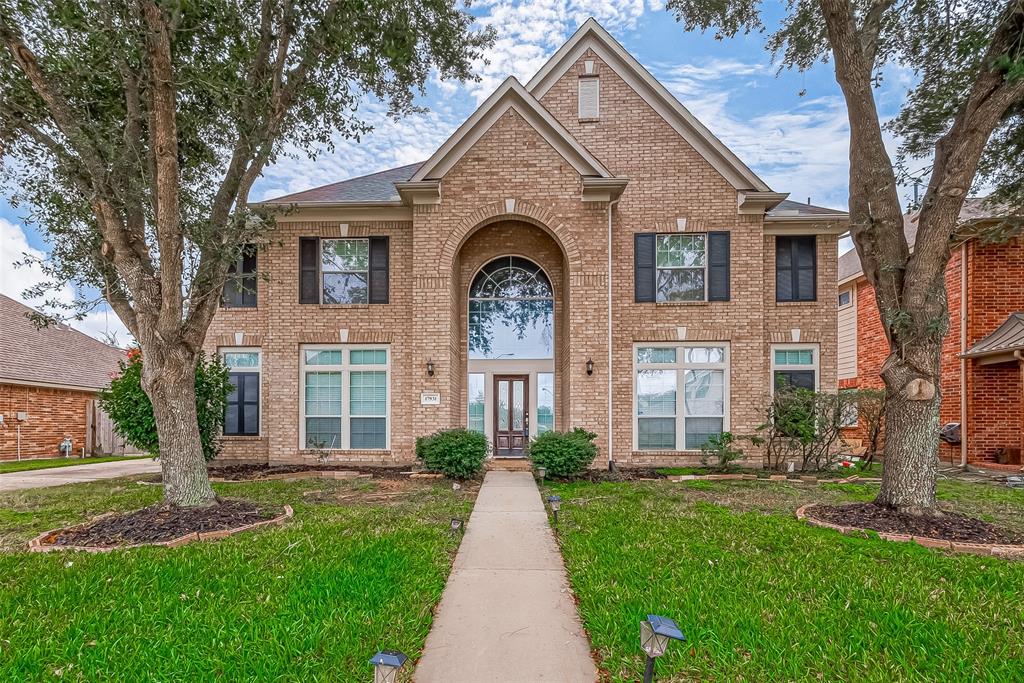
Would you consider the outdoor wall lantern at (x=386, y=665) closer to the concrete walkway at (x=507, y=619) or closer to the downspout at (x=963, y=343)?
the concrete walkway at (x=507, y=619)

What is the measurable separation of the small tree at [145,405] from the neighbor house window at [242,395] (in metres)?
1.41

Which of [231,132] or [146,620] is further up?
[231,132]

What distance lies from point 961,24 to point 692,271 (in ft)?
18.7

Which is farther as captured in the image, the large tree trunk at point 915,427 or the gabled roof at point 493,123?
the gabled roof at point 493,123

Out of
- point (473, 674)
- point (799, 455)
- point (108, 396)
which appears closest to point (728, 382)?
point (799, 455)

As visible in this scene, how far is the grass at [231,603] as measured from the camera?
3027 millimetres

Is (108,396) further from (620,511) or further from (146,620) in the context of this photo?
(620,511)

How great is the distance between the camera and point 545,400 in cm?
1231

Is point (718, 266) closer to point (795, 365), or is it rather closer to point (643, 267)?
point (643, 267)

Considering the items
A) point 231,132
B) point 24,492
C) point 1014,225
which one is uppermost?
point 231,132

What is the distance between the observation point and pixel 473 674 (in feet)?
9.84

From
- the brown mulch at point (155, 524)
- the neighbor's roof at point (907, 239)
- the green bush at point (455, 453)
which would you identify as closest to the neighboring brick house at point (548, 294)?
the green bush at point (455, 453)

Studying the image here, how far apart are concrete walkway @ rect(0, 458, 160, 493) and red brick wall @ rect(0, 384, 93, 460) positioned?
10.7ft

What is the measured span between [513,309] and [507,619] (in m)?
9.06
